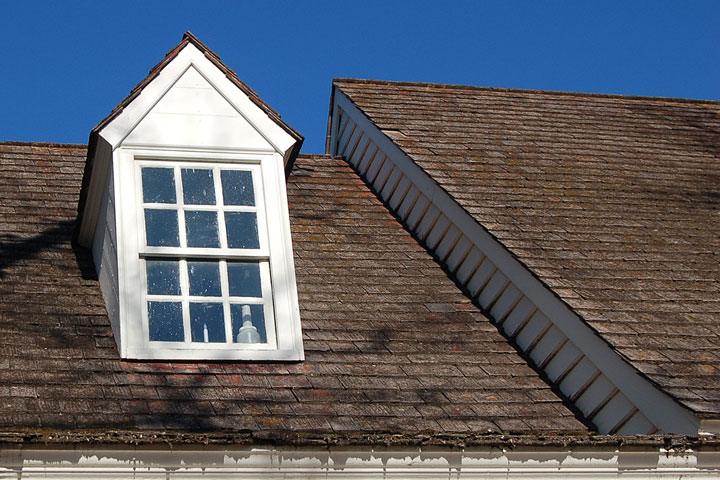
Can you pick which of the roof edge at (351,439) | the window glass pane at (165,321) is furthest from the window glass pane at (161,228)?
the roof edge at (351,439)

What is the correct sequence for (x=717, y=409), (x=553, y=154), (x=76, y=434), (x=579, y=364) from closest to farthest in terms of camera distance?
(x=76, y=434)
(x=717, y=409)
(x=579, y=364)
(x=553, y=154)

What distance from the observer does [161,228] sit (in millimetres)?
6762

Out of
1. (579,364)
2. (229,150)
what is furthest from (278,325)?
(579,364)

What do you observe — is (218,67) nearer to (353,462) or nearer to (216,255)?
(216,255)

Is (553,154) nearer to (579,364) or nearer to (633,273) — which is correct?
(633,273)

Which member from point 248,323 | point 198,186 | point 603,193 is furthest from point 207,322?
point 603,193

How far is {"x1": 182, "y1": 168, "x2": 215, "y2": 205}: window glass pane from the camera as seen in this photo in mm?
6950

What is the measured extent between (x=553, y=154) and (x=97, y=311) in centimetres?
436

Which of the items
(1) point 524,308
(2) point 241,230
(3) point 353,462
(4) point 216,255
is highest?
(2) point 241,230

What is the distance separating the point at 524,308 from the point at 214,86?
2542 mm

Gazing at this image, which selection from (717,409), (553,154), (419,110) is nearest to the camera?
(717,409)

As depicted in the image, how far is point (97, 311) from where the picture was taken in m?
6.80

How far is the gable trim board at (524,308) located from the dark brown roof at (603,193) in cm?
10

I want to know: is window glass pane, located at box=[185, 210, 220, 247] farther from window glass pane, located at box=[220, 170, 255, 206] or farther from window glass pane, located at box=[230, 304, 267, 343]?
window glass pane, located at box=[230, 304, 267, 343]
